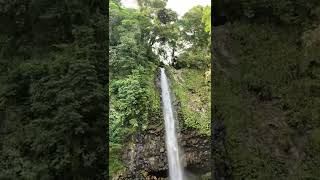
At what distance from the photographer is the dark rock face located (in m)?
7.40

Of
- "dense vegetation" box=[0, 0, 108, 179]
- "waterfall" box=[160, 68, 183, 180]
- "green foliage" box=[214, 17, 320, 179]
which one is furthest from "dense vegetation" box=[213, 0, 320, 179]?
"waterfall" box=[160, 68, 183, 180]

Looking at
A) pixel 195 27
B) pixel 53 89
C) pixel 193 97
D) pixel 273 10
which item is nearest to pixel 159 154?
pixel 193 97

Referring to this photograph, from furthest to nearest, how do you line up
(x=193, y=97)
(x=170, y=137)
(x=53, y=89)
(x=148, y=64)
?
(x=148, y=64)
(x=193, y=97)
(x=170, y=137)
(x=53, y=89)

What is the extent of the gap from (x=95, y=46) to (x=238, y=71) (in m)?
1.90

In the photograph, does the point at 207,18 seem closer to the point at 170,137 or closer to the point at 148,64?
the point at 148,64

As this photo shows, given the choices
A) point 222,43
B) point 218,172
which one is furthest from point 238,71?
point 218,172

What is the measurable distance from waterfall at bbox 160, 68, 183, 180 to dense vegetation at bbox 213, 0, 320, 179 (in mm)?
1746

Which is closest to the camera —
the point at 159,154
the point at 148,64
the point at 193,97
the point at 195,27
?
the point at 159,154

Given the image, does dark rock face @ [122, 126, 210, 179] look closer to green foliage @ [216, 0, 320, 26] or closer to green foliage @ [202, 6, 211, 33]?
green foliage @ [202, 6, 211, 33]

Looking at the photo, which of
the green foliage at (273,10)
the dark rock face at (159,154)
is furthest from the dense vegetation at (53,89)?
the green foliage at (273,10)

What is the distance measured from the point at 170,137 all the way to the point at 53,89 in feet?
7.92

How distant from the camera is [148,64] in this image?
26.5 ft

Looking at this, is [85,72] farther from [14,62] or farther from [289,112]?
[289,112]

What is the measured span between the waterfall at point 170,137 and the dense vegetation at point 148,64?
0.13 meters
